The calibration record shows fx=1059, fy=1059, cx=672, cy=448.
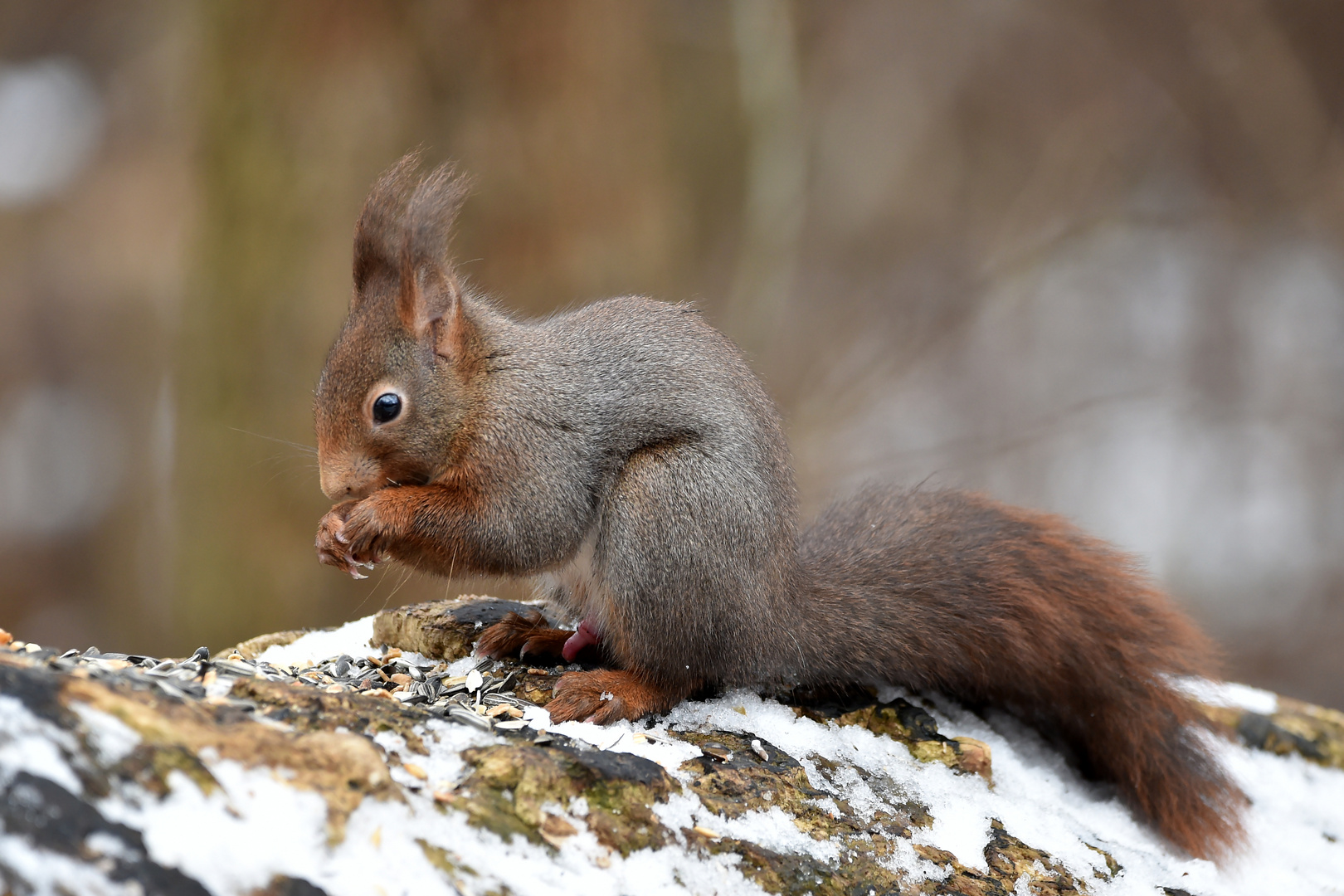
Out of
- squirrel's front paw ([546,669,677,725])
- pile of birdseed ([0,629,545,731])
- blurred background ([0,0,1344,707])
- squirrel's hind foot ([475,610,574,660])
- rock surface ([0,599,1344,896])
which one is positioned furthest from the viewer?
blurred background ([0,0,1344,707])

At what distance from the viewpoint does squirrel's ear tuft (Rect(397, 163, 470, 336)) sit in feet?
6.03

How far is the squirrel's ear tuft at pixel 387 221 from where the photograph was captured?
184cm

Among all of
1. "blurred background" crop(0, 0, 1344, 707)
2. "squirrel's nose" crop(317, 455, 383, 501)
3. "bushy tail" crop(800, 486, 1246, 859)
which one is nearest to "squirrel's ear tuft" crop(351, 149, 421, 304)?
"squirrel's nose" crop(317, 455, 383, 501)

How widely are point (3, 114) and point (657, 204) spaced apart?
4.09 meters

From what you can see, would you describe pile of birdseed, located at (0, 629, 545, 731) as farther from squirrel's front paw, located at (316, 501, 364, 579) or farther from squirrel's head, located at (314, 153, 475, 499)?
squirrel's head, located at (314, 153, 475, 499)

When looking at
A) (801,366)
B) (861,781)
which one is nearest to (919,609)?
(861,781)

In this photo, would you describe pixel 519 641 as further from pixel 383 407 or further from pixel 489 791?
pixel 489 791

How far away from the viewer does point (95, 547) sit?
15.3 ft

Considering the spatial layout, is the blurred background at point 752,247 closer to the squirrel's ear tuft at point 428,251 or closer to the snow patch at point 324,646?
the snow patch at point 324,646

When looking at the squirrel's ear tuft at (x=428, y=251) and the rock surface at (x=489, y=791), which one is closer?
the rock surface at (x=489, y=791)

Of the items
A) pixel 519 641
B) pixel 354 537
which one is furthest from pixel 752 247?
pixel 354 537

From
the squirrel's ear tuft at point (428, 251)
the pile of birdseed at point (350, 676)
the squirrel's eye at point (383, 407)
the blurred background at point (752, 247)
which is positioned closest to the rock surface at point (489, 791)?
the pile of birdseed at point (350, 676)

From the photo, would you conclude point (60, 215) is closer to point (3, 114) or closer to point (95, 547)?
point (3, 114)

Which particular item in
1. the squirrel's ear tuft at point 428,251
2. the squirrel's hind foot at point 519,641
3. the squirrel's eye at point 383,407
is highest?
the squirrel's ear tuft at point 428,251
